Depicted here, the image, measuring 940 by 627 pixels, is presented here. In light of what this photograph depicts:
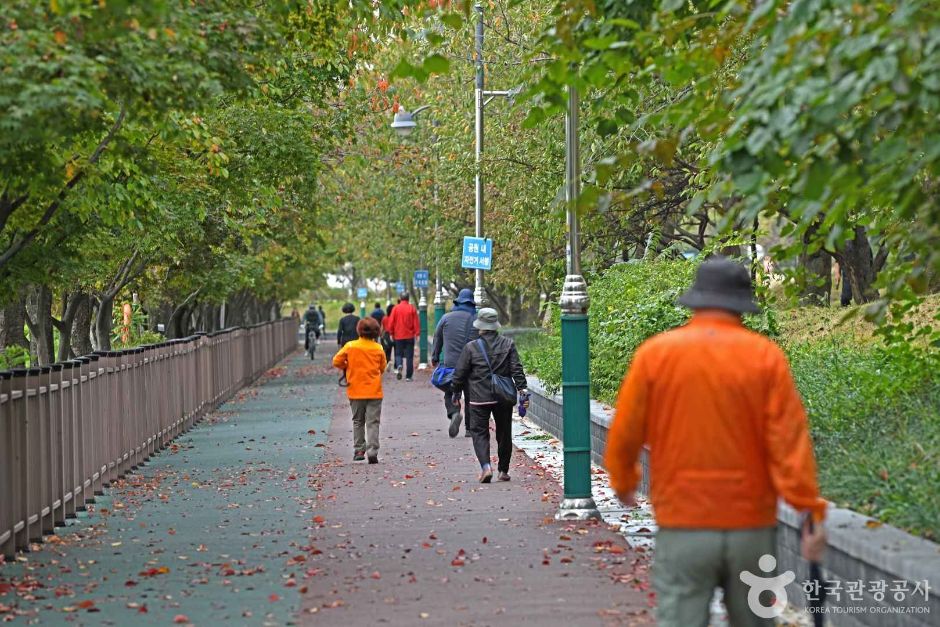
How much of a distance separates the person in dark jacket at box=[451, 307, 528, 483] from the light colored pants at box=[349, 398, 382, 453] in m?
2.34

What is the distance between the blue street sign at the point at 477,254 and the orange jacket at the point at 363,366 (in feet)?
46.8

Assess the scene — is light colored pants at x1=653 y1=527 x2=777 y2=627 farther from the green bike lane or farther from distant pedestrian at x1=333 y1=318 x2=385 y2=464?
distant pedestrian at x1=333 y1=318 x2=385 y2=464

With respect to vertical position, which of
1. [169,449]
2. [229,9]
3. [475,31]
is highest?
[475,31]

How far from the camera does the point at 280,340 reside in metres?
57.2

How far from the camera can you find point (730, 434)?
5.32 meters

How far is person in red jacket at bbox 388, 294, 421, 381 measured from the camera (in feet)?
119

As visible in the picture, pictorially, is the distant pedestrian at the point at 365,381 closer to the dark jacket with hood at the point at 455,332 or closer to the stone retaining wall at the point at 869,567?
the dark jacket with hood at the point at 455,332

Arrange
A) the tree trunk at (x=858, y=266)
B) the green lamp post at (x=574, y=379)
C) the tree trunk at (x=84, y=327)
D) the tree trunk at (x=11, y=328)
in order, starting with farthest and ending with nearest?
1. the tree trunk at (x=84, y=327)
2. the tree trunk at (x=11, y=328)
3. the tree trunk at (x=858, y=266)
4. the green lamp post at (x=574, y=379)

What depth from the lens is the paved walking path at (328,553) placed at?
8.62m

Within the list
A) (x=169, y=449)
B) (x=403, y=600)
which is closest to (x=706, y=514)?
(x=403, y=600)

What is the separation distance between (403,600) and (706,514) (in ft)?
12.5

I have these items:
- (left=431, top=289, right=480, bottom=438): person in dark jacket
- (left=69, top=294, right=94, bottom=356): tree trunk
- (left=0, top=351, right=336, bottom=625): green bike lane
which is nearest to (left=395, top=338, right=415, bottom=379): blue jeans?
(left=69, top=294, right=94, bottom=356): tree trunk

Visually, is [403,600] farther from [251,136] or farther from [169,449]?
[251,136]

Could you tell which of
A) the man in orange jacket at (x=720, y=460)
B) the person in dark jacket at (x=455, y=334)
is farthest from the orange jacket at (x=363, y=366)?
the man in orange jacket at (x=720, y=460)
